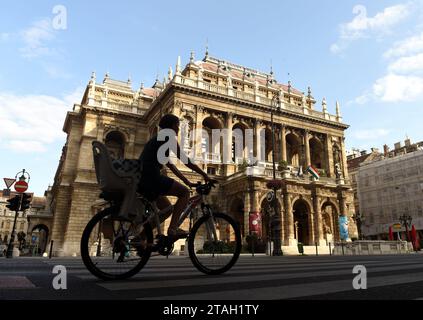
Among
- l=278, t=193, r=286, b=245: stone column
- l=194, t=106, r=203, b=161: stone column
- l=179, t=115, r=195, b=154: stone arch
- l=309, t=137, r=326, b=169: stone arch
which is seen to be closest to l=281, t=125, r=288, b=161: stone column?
l=309, t=137, r=326, b=169: stone arch

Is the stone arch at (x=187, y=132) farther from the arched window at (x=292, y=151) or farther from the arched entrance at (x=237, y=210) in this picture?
the arched window at (x=292, y=151)

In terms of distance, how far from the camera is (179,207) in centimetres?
428

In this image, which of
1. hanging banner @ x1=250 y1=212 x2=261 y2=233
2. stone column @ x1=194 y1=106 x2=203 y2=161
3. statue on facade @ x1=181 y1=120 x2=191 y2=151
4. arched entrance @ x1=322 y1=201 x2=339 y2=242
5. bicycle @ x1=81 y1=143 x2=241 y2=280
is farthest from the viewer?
arched entrance @ x1=322 y1=201 x2=339 y2=242

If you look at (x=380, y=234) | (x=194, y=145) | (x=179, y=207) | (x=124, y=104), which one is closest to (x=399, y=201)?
(x=380, y=234)

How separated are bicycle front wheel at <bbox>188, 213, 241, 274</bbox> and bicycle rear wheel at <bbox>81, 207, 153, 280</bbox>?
2.40 ft

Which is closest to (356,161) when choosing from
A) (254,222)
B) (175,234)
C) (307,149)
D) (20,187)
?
(307,149)

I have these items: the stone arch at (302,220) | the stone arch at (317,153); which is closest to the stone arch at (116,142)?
the stone arch at (302,220)

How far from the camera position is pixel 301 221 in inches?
1293

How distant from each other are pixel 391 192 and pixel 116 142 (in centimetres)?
4442

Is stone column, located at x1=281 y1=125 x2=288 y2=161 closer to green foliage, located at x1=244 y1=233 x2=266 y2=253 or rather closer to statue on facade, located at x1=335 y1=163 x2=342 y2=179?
statue on facade, located at x1=335 y1=163 x2=342 y2=179

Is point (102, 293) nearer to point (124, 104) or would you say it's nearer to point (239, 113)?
point (239, 113)

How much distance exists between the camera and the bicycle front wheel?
4410 mm

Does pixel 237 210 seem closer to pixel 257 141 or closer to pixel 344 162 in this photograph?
pixel 257 141

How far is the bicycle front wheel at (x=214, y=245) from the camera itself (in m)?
4.41
